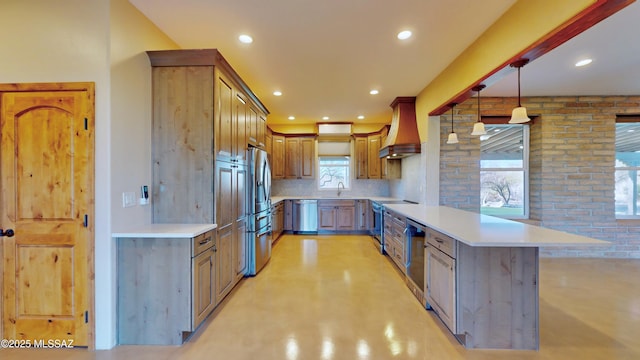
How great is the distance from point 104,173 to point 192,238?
85 centimetres

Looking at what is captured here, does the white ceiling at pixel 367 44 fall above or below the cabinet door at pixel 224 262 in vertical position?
above

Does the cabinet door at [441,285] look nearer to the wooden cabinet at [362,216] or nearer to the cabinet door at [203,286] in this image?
the cabinet door at [203,286]

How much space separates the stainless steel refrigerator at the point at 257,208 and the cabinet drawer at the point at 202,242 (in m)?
1.11

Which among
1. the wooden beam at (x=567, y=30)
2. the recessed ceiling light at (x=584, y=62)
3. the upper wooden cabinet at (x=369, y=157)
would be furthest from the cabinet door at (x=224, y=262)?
the recessed ceiling light at (x=584, y=62)

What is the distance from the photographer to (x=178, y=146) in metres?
2.52

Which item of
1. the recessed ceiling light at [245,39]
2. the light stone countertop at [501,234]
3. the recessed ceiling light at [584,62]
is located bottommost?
the light stone countertop at [501,234]

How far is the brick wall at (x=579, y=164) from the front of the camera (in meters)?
4.29

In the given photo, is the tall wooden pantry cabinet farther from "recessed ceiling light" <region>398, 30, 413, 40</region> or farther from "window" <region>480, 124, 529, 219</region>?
"window" <region>480, 124, 529, 219</region>

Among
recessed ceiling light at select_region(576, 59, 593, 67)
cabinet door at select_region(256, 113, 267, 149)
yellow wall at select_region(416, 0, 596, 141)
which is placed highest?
recessed ceiling light at select_region(576, 59, 593, 67)

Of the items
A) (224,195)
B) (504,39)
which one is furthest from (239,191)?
(504,39)

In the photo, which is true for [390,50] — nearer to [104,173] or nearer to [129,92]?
[129,92]

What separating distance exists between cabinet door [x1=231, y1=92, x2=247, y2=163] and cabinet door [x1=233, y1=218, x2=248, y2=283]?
2.69 feet

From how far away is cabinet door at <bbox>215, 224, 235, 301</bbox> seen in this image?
8.71ft

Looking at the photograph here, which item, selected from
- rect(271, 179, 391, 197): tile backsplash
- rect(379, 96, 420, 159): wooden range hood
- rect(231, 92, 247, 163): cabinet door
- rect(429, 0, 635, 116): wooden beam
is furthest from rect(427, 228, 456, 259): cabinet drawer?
rect(271, 179, 391, 197): tile backsplash
